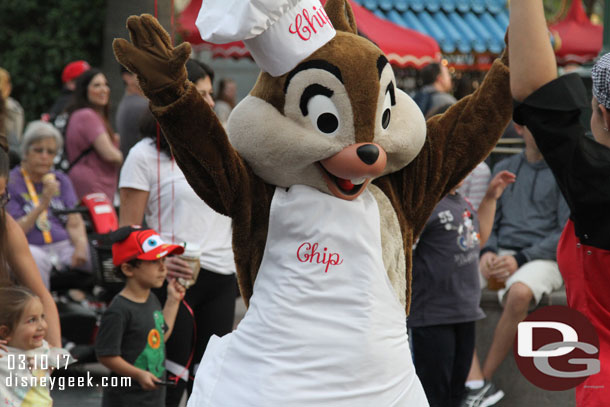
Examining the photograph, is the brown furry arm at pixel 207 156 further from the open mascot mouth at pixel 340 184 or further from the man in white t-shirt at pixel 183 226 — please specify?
the man in white t-shirt at pixel 183 226

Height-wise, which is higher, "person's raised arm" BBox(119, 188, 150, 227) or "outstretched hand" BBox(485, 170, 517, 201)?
"outstretched hand" BBox(485, 170, 517, 201)

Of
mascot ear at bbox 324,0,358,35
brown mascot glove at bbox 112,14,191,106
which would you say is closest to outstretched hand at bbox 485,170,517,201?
mascot ear at bbox 324,0,358,35

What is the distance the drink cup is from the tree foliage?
344 inches

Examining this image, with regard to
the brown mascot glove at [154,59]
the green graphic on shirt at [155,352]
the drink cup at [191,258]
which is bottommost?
the green graphic on shirt at [155,352]

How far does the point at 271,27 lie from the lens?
3.12 m

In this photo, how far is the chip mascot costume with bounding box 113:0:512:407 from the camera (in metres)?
3.08

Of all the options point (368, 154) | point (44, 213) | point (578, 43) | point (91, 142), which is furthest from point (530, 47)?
point (578, 43)

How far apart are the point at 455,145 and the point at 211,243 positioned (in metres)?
1.81

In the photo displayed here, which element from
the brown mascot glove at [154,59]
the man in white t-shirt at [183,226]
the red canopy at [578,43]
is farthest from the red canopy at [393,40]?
the brown mascot glove at [154,59]

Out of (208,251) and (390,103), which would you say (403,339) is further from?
(208,251)

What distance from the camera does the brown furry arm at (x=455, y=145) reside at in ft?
11.3

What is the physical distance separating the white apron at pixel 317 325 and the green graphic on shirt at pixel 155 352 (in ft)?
4.17
